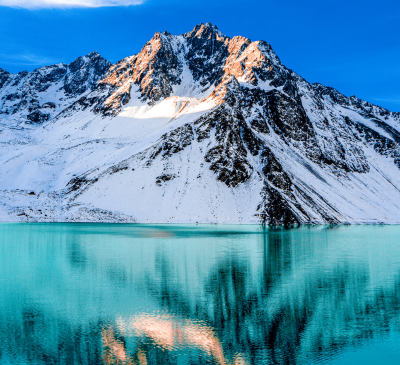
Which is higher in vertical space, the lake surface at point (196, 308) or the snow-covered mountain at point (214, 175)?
the snow-covered mountain at point (214, 175)

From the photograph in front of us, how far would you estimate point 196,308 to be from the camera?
32.2 metres

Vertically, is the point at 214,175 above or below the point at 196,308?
above

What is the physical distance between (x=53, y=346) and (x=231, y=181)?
4742 inches

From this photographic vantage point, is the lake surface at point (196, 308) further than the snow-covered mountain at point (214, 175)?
No

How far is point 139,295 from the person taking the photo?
3584 centimetres

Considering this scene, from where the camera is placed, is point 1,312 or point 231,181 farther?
point 231,181

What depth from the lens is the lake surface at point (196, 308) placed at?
23609 mm

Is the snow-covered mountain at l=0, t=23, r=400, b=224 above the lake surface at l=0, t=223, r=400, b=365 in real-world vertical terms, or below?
above

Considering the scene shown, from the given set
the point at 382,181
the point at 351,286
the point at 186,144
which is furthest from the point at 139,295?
the point at 382,181

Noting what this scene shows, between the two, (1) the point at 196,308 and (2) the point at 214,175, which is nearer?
(1) the point at 196,308

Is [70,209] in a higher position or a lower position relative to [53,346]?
higher

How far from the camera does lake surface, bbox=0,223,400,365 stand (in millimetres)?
23609

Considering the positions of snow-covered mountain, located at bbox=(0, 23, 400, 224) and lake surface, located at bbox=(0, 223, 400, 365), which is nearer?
lake surface, located at bbox=(0, 223, 400, 365)

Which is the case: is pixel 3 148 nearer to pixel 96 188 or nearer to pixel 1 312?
pixel 96 188
